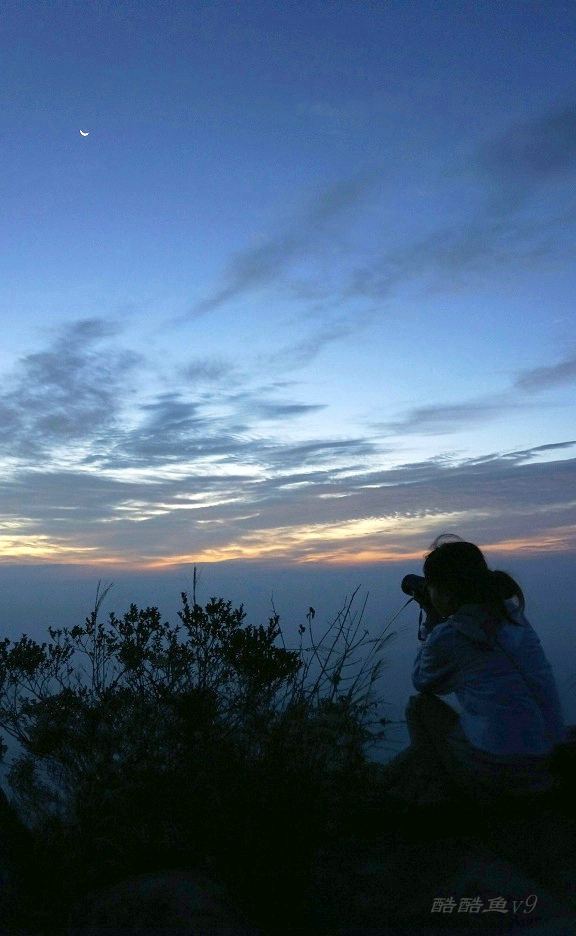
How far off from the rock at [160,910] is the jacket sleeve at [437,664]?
1.51 m

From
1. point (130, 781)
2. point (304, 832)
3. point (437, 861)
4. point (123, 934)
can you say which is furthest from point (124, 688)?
point (437, 861)

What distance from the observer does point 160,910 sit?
9.27ft

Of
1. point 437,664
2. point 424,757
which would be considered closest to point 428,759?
point 424,757

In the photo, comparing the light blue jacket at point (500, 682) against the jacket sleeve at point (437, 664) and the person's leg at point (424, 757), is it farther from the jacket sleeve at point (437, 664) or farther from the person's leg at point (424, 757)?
the person's leg at point (424, 757)

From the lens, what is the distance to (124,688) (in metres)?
4.74

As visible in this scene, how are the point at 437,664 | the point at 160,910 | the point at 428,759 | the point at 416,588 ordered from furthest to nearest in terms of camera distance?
the point at 416,588 → the point at 428,759 → the point at 437,664 → the point at 160,910

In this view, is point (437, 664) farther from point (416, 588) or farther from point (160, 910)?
point (160, 910)

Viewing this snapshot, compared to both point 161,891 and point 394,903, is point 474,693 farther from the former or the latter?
point 161,891

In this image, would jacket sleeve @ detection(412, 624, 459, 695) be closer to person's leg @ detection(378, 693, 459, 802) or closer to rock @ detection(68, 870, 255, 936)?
person's leg @ detection(378, 693, 459, 802)

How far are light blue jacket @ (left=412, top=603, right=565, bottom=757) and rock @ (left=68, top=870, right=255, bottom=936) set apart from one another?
1417 mm

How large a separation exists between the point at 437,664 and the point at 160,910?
180 cm

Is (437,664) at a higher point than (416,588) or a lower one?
lower

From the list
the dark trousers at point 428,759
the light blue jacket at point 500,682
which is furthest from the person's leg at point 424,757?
the light blue jacket at point 500,682

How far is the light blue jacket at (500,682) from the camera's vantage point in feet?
11.0
